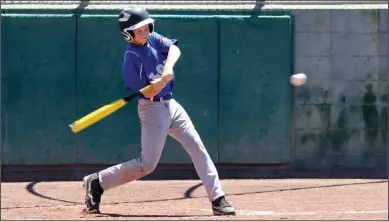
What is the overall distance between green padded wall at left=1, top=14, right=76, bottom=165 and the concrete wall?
8.85 feet

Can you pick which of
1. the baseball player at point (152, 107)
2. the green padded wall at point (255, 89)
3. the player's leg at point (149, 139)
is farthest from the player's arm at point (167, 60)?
the green padded wall at point (255, 89)

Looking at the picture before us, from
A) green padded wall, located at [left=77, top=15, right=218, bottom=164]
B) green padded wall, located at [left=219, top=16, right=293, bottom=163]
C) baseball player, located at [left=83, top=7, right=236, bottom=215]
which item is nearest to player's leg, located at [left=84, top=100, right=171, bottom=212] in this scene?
baseball player, located at [left=83, top=7, right=236, bottom=215]

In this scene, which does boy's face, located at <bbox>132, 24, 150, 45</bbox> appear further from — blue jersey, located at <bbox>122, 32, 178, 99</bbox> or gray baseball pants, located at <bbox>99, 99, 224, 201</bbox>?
gray baseball pants, located at <bbox>99, 99, 224, 201</bbox>

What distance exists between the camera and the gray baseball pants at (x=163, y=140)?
7.85 metres

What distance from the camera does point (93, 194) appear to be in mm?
8094

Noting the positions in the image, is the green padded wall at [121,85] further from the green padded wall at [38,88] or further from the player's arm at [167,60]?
the player's arm at [167,60]

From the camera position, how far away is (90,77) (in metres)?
11.2

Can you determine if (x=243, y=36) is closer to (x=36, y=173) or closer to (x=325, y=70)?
(x=325, y=70)

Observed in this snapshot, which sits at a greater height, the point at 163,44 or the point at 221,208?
the point at 163,44

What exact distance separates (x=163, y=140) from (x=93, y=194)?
30.5 inches

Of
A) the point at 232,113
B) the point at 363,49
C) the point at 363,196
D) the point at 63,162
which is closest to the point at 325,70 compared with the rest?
the point at 363,49

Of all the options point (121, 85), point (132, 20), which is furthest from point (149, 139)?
point (121, 85)

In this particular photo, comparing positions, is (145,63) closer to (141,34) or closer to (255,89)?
(141,34)

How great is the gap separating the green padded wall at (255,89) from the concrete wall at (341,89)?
21cm
